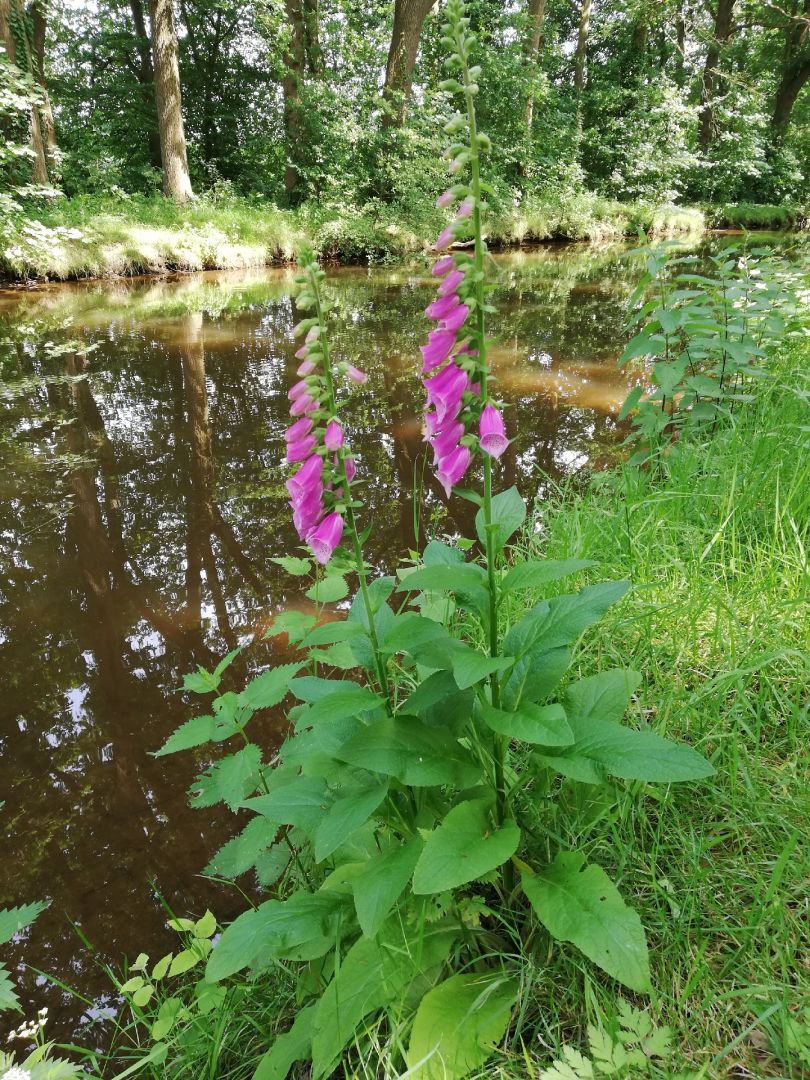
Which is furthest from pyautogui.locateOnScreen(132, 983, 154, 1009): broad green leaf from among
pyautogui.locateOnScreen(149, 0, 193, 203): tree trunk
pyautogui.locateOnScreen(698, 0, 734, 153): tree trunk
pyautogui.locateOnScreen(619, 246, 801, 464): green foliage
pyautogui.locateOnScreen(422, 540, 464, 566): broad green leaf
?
pyautogui.locateOnScreen(698, 0, 734, 153): tree trunk

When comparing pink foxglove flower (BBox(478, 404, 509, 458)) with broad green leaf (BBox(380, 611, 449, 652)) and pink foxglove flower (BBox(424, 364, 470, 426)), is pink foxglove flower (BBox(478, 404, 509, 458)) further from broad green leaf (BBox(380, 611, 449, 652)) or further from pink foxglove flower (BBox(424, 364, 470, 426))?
broad green leaf (BBox(380, 611, 449, 652))

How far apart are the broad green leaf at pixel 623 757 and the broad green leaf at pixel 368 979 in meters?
0.41

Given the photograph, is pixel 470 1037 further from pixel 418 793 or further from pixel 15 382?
pixel 15 382

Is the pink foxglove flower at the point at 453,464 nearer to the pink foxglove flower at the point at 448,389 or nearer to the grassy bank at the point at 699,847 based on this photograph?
the pink foxglove flower at the point at 448,389

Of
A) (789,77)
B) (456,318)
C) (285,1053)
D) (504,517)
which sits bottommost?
(285,1053)

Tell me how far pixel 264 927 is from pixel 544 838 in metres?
0.59

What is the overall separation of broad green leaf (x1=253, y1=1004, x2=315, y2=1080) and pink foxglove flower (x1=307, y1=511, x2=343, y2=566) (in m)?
0.89

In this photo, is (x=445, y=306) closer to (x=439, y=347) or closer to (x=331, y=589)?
(x=439, y=347)

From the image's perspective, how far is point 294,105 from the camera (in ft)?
50.6

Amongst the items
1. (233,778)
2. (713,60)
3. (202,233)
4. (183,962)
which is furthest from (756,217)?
(183,962)

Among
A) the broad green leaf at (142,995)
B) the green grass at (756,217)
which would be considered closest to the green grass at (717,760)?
the broad green leaf at (142,995)

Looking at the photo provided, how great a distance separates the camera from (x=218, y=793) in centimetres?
142

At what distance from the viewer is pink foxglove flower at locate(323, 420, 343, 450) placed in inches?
44.3

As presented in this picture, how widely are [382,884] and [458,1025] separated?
262mm
